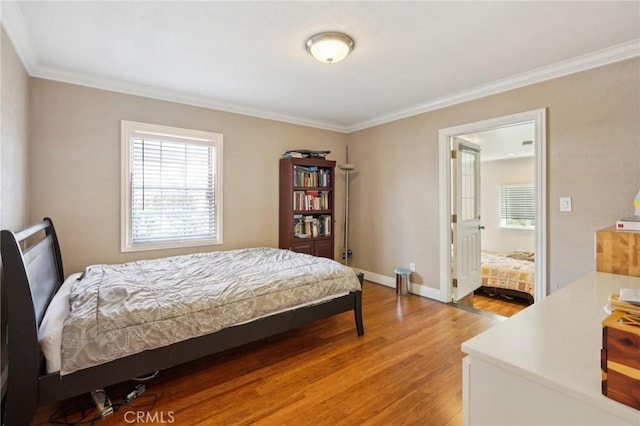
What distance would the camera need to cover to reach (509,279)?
13.5 feet

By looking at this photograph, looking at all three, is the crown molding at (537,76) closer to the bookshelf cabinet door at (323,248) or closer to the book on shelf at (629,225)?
the book on shelf at (629,225)

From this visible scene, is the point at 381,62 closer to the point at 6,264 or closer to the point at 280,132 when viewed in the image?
the point at 280,132

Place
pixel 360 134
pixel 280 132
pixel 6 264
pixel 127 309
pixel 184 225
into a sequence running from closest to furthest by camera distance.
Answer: pixel 6 264 → pixel 127 309 → pixel 184 225 → pixel 280 132 → pixel 360 134

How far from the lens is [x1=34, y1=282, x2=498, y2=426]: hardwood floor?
1.70 metres

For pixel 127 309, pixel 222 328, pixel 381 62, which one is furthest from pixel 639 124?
pixel 127 309

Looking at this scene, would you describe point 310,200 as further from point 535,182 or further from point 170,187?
point 535,182

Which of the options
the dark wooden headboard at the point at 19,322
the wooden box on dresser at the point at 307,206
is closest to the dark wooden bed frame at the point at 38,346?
the dark wooden headboard at the point at 19,322

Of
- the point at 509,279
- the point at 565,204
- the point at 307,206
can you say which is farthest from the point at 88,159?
the point at 509,279

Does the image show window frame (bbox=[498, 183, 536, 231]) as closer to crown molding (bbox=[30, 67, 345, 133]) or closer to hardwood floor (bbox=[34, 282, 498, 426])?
hardwood floor (bbox=[34, 282, 498, 426])

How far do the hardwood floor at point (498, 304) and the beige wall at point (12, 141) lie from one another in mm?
4455

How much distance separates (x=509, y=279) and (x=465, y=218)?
119 centimetres

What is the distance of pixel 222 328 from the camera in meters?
2.00

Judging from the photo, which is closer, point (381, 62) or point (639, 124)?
point (639, 124)

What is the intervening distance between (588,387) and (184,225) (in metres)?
3.55
